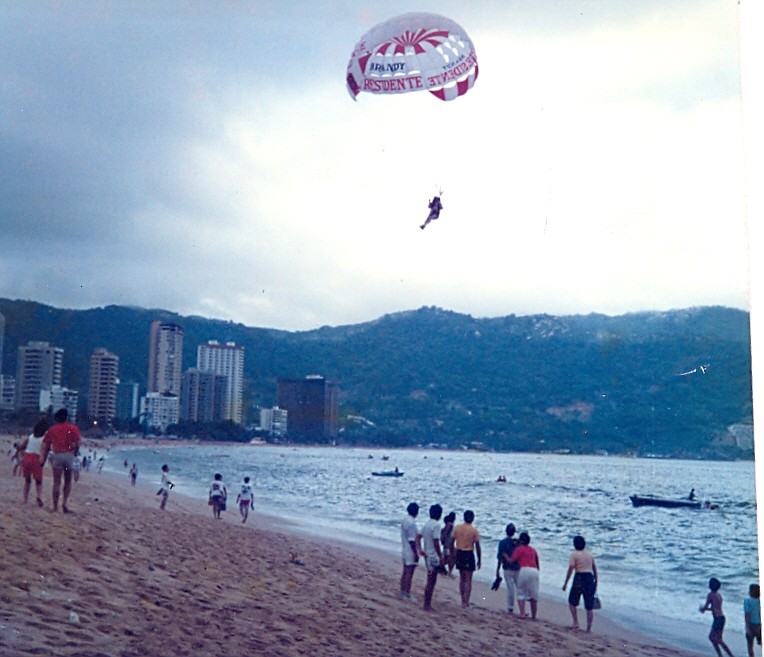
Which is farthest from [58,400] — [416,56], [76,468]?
[416,56]

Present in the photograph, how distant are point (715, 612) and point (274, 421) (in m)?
3.22

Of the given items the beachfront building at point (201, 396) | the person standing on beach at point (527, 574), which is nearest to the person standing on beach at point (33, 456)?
the beachfront building at point (201, 396)

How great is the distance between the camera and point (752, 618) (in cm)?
404

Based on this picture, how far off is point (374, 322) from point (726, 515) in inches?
105

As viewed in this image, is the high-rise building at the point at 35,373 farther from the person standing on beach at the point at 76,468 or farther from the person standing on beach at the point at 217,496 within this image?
the person standing on beach at the point at 217,496

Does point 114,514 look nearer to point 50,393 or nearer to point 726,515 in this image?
point 50,393

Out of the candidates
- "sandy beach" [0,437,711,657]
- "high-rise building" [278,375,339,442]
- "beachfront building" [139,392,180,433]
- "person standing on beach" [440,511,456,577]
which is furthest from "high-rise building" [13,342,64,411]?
"person standing on beach" [440,511,456,577]

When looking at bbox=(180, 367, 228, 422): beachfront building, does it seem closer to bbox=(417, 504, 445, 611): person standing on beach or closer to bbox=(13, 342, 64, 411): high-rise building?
bbox=(13, 342, 64, 411): high-rise building

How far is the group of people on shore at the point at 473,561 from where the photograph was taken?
4.56m

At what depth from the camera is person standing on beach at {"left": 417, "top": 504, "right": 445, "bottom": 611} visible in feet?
15.6

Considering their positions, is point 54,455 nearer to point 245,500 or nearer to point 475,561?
point 245,500

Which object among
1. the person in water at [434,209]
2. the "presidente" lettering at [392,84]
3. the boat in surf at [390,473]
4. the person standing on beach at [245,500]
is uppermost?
the "presidente" lettering at [392,84]

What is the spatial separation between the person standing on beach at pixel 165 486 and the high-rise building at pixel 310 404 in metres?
0.96

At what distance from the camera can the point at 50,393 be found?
18.2 ft
